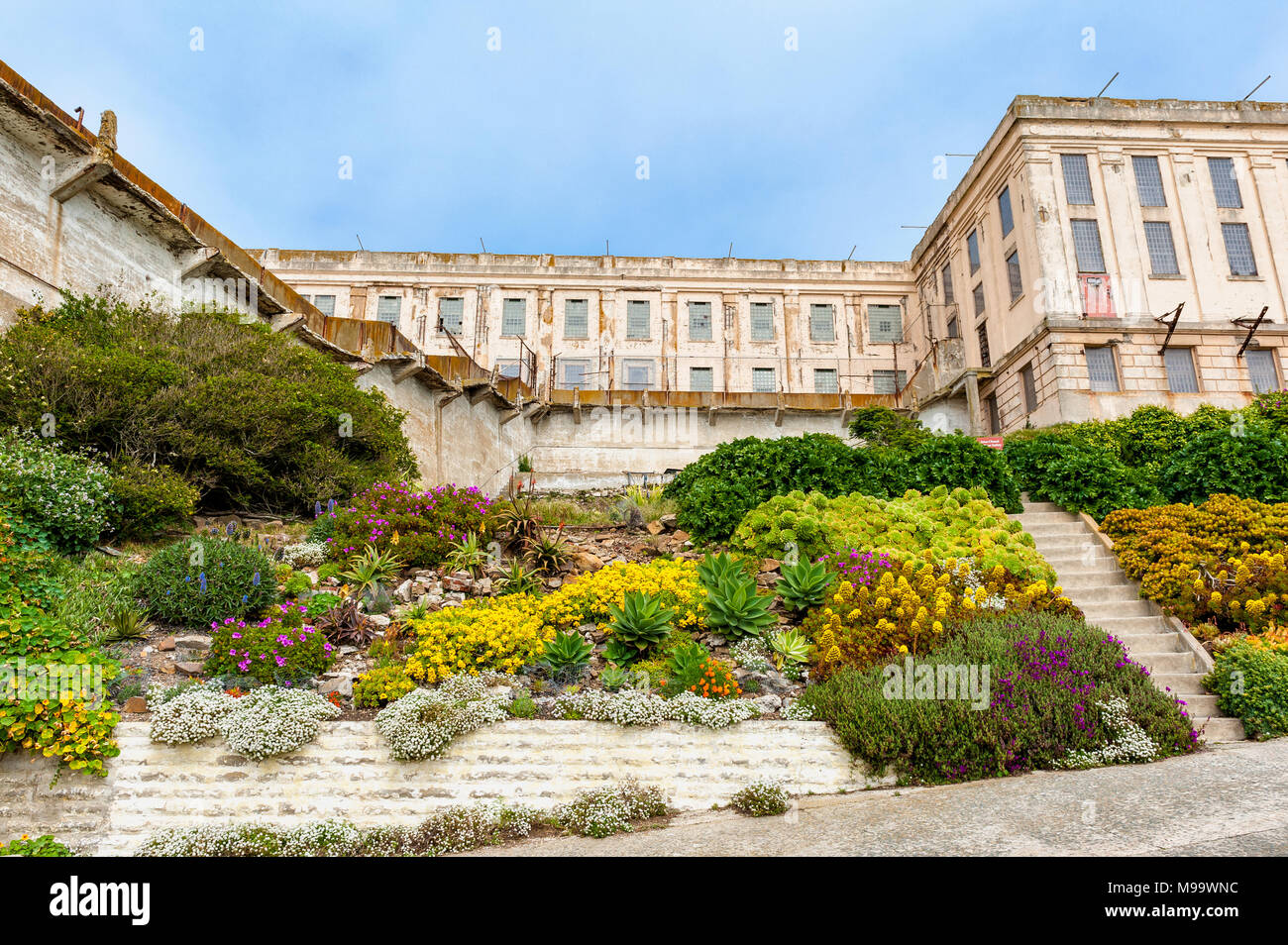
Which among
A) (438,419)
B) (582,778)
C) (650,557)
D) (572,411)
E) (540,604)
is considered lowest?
(582,778)

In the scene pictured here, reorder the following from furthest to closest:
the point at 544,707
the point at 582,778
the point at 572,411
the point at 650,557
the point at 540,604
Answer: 1. the point at 572,411
2. the point at 650,557
3. the point at 540,604
4. the point at 544,707
5. the point at 582,778

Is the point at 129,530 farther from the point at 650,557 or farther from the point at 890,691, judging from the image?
the point at 890,691

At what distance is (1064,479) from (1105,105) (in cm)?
2050

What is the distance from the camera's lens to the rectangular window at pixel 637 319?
113 feet

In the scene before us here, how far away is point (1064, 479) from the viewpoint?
12.3 m

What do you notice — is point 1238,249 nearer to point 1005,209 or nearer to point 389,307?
point 1005,209

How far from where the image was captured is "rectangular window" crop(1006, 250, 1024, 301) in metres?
25.9

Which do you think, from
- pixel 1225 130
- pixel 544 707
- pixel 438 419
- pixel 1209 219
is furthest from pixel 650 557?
pixel 1225 130

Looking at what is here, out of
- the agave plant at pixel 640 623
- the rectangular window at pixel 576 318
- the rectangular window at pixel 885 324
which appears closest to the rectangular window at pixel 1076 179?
the rectangular window at pixel 885 324

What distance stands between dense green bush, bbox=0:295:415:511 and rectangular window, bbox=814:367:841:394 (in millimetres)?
24317

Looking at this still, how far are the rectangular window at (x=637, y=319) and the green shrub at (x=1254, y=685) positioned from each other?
28.3 metres

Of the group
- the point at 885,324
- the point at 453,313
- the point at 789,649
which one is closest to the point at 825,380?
the point at 885,324

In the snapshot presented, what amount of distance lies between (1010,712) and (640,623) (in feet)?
11.1

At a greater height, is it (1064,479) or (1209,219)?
(1209,219)
